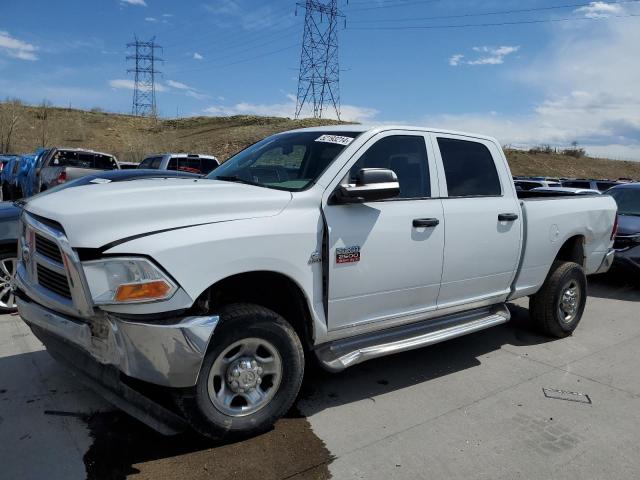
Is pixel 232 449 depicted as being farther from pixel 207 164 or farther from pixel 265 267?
pixel 207 164

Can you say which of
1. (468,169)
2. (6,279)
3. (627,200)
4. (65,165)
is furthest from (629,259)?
(65,165)

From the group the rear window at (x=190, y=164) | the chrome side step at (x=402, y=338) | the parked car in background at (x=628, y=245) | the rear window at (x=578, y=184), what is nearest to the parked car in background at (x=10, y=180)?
the rear window at (x=190, y=164)

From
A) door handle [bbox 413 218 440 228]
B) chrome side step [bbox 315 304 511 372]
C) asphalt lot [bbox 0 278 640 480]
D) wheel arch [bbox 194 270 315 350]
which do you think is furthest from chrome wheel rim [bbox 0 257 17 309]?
door handle [bbox 413 218 440 228]

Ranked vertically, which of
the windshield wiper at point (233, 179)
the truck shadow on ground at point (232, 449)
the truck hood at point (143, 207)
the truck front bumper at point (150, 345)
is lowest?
the truck shadow on ground at point (232, 449)

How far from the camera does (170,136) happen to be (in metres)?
55.5

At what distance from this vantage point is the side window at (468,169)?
4.52 metres

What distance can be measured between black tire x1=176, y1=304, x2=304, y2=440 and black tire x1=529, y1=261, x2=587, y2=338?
3.28 m

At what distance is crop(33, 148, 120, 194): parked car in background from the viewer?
41.7 feet

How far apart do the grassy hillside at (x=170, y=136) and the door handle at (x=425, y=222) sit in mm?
38301

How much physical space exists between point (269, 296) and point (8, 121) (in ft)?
191

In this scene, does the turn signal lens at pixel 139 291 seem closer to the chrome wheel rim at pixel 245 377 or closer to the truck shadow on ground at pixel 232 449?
the chrome wheel rim at pixel 245 377

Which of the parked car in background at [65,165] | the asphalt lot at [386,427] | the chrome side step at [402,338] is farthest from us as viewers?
the parked car in background at [65,165]

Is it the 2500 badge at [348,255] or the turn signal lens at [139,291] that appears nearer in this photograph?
the turn signal lens at [139,291]

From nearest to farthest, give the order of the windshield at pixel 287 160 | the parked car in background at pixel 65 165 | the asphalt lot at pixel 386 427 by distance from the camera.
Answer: the asphalt lot at pixel 386 427 < the windshield at pixel 287 160 < the parked car in background at pixel 65 165
